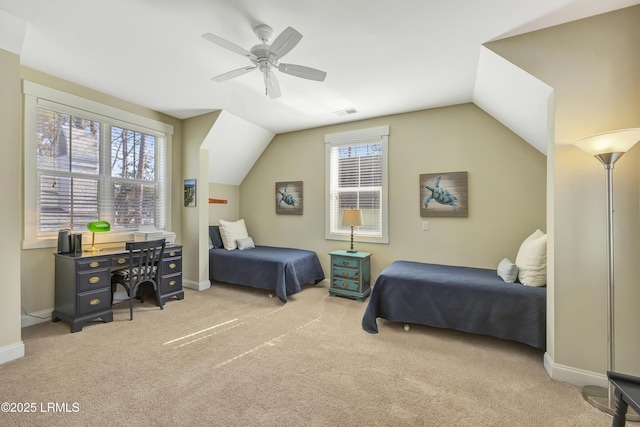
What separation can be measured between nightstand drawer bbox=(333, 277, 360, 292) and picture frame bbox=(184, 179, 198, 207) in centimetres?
246

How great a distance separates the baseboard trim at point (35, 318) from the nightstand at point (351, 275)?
329 cm

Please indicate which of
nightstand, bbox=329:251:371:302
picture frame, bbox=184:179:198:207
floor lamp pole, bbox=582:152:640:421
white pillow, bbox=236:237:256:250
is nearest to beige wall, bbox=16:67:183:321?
picture frame, bbox=184:179:198:207

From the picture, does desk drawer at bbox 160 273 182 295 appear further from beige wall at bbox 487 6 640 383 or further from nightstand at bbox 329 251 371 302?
beige wall at bbox 487 6 640 383

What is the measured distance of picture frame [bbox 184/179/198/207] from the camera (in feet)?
13.9

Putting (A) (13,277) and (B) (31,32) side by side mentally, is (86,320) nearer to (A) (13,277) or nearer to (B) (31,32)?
(A) (13,277)

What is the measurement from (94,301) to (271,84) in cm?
289

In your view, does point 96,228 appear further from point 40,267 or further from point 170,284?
point 170,284

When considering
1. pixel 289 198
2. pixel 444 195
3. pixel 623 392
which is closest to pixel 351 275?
pixel 444 195

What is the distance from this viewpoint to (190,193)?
428cm

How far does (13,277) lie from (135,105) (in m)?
2.55

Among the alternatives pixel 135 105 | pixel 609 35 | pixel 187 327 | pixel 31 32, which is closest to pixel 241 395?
pixel 187 327

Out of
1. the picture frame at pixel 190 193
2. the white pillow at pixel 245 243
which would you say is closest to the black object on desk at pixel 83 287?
the picture frame at pixel 190 193

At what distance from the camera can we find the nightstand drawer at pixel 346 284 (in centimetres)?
384

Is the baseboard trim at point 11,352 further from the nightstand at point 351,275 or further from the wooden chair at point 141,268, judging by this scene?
the nightstand at point 351,275
